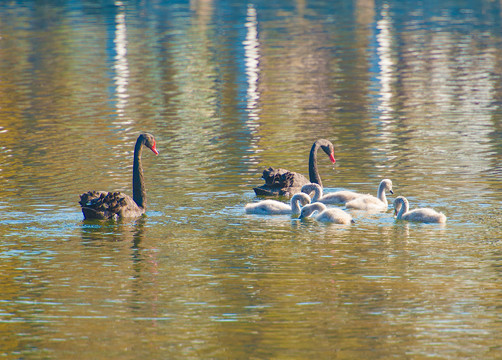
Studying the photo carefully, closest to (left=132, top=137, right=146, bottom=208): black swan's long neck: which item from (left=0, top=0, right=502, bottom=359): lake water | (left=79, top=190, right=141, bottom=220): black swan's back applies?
(left=0, top=0, right=502, bottom=359): lake water

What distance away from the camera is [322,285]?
10.8 metres

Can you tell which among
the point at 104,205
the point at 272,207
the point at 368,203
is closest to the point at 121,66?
the point at 272,207

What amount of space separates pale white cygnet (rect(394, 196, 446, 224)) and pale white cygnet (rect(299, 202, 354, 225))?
0.72 meters

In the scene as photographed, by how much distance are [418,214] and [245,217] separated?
8.17 feet

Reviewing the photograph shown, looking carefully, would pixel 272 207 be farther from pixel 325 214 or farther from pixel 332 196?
pixel 332 196

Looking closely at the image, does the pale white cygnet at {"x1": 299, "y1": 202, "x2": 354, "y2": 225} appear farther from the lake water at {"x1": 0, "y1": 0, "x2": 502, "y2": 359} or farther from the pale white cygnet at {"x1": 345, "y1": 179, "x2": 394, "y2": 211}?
the pale white cygnet at {"x1": 345, "y1": 179, "x2": 394, "y2": 211}

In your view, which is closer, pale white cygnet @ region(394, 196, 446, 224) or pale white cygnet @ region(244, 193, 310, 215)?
pale white cygnet @ region(394, 196, 446, 224)

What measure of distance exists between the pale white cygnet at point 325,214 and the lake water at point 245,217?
0.22m

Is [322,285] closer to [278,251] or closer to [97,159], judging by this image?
[278,251]

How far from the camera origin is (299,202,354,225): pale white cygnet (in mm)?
13805

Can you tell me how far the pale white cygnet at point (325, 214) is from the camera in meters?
13.8

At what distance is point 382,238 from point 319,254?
1.21m

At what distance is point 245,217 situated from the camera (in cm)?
1447

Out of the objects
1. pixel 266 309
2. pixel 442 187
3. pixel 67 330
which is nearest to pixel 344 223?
pixel 442 187
